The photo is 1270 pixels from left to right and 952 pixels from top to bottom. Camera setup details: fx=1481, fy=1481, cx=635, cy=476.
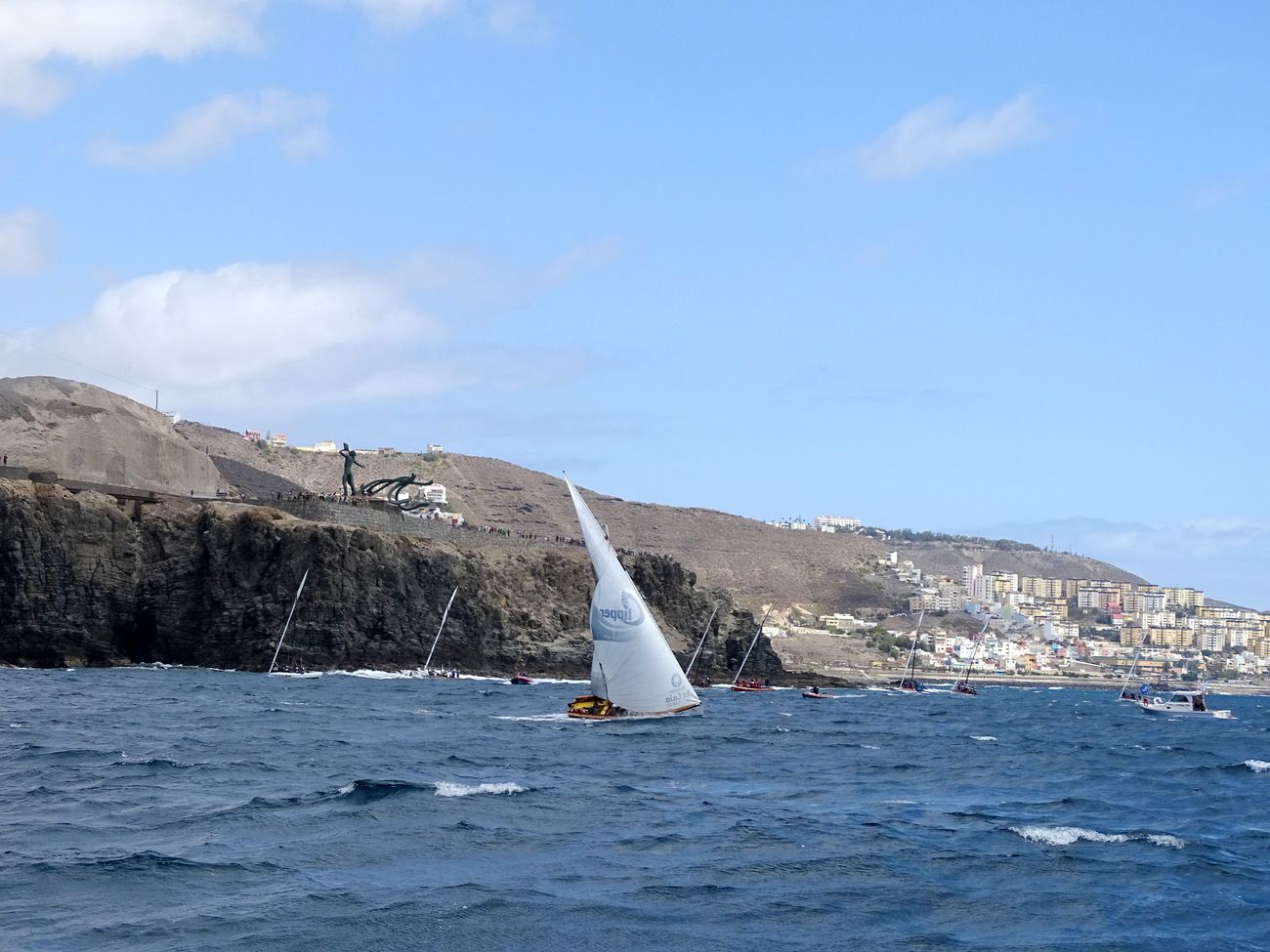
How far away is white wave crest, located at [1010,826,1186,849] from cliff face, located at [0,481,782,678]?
57203 mm

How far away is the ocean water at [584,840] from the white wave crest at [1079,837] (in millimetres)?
103

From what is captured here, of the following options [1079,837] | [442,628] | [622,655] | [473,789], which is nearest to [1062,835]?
[1079,837]

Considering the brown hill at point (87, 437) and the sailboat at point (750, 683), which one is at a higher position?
the brown hill at point (87, 437)

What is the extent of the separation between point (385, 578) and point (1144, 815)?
59689 mm

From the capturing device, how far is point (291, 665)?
77312mm

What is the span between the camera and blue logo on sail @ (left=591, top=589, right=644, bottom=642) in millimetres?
47000

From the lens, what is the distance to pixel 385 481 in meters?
109

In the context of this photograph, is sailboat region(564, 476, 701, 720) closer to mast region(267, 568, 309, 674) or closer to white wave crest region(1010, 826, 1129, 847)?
white wave crest region(1010, 826, 1129, 847)

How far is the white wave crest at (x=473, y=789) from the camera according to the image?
28500mm

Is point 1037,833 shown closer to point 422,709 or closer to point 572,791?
point 572,791

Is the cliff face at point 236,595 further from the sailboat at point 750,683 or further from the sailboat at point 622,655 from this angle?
the sailboat at point 622,655

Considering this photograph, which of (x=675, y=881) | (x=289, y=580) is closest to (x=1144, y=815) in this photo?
(x=675, y=881)

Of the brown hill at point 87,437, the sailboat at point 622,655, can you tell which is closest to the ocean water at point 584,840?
the sailboat at point 622,655

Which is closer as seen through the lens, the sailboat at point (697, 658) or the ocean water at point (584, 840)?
the ocean water at point (584, 840)
